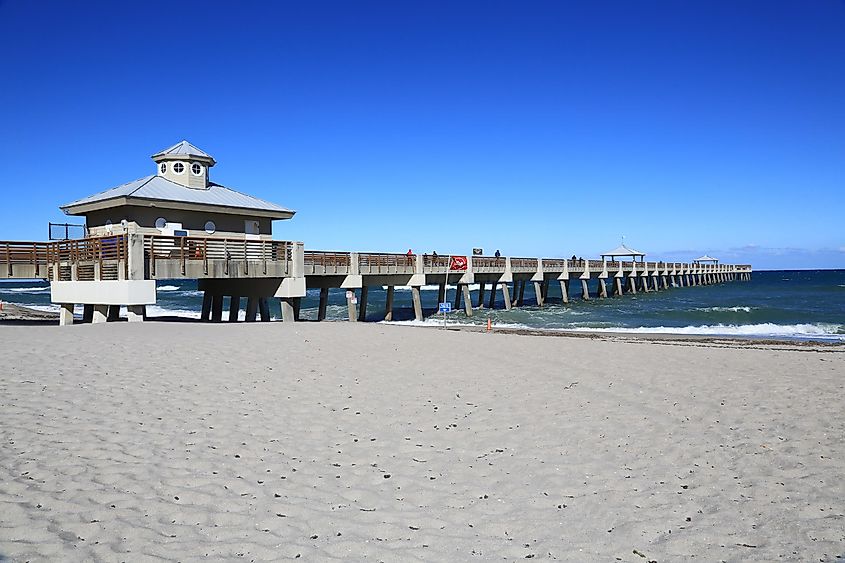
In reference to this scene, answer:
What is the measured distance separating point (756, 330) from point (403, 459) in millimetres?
27654

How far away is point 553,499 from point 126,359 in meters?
7.50

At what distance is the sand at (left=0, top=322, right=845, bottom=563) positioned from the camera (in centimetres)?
A: 464

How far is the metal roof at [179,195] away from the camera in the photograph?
881 inches

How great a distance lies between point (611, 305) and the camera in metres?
47.7

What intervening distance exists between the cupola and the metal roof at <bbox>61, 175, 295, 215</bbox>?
0.29 m

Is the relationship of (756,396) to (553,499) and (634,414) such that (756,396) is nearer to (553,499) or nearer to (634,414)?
(634,414)

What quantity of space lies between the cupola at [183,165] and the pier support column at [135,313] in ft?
28.6

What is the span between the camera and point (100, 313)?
18.6 m

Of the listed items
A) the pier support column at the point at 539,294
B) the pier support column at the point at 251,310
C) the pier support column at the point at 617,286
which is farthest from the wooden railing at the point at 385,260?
the pier support column at the point at 617,286

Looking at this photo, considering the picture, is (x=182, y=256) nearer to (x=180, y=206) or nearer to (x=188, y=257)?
(x=188, y=257)

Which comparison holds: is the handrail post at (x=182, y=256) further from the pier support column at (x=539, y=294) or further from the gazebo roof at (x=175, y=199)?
the pier support column at (x=539, y=294)

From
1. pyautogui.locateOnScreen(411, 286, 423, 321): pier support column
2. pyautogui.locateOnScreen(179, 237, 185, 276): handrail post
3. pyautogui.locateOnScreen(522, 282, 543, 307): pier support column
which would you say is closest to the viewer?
pyautogui.locateOnScreen(179, 237, 185, 276): handrail post

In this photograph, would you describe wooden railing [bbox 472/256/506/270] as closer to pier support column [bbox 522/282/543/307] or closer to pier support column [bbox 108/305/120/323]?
pier support column [bbox 522/282/543/307]

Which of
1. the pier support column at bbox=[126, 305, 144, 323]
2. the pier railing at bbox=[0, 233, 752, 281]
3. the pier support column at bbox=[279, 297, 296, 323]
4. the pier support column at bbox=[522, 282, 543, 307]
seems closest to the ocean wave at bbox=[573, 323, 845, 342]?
the pier railing at bbox=[0, 233, 752, 281]
